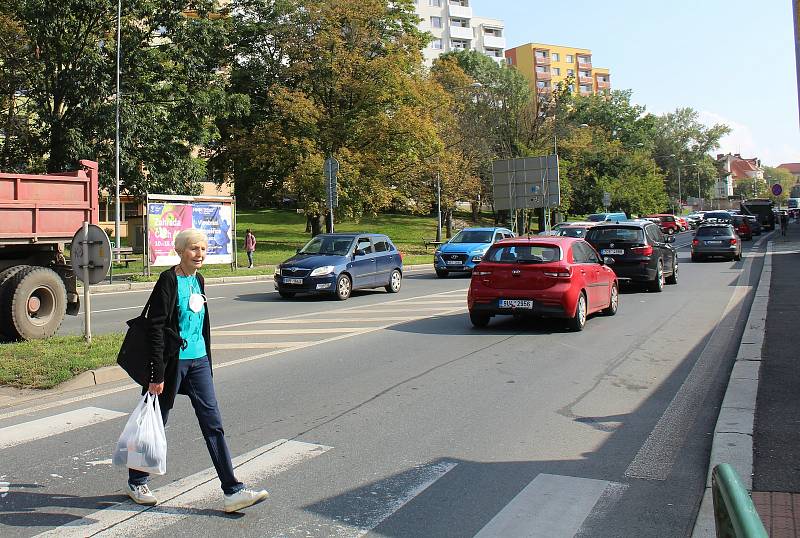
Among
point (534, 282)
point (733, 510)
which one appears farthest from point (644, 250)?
point (733, 510)

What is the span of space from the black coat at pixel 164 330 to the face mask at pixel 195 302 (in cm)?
10

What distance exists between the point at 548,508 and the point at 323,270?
13.1 metres

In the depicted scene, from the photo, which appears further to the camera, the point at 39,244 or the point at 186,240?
the point at 39,244

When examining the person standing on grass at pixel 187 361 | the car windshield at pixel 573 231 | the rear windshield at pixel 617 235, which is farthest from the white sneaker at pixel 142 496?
the car windshield at pixel 573 231

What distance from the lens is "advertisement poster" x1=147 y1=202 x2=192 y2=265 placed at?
75.5 feet

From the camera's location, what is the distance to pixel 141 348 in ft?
14.4

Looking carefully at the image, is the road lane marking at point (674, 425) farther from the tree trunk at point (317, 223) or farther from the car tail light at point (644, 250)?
the tree trunk at point (317, 223)

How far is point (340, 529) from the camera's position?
4.09 metres

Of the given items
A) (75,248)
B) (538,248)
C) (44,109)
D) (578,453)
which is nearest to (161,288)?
(578,453)

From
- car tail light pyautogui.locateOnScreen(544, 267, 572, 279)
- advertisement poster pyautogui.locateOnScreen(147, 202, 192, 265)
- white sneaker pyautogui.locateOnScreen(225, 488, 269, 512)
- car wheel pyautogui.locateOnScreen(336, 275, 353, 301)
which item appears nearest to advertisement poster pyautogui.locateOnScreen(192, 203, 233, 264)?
advertisement poster pyautogui.locateOnScreen(147, 202, 192, 265)

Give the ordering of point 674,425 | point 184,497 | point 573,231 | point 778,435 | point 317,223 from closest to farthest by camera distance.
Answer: point 184,497, point 778,435, point 674,425, point 573,231, point 317,223

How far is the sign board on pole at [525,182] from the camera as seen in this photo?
3466cm

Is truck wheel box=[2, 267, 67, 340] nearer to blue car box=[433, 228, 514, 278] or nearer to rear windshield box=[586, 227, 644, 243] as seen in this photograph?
rear windshield box=[586, 227, 644, 243]

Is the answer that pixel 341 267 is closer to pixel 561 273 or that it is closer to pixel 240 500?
pixel 561 273
